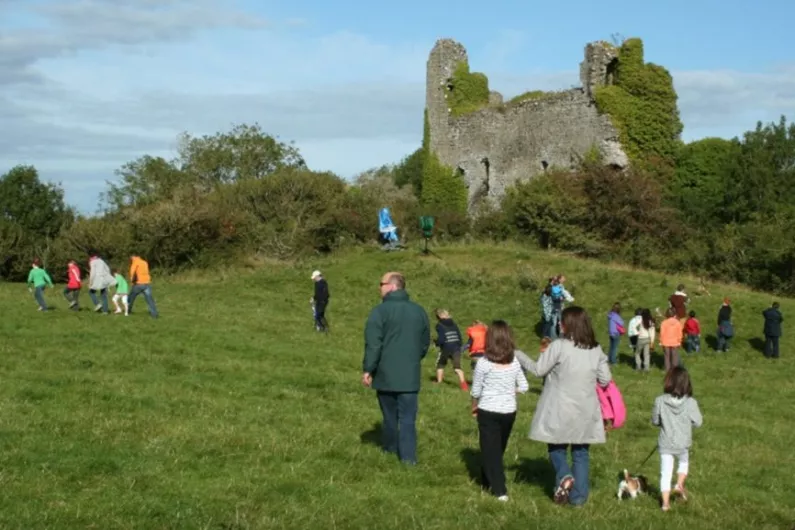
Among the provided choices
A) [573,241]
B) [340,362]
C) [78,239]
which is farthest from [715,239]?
[78,239]

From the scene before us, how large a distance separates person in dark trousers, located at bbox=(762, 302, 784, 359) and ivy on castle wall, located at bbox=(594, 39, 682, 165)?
1846 centimetres

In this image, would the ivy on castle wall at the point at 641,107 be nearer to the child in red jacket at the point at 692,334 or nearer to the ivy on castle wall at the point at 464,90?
the ivy on castle wall at the point at 464,90

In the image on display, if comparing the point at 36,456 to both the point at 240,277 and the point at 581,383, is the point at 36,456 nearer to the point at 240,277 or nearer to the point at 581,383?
the point at 581,383

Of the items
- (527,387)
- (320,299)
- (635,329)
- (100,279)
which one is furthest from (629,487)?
(100,279)

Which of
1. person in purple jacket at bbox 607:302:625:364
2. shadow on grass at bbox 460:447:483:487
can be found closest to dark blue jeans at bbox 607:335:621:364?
person in purple jacket at bbox 607:302:625:364

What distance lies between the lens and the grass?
27.6 feet

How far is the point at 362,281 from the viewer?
3419 centimetres

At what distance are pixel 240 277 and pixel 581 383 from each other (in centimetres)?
2902

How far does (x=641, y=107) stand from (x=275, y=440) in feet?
114

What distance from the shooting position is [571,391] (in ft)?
29.3

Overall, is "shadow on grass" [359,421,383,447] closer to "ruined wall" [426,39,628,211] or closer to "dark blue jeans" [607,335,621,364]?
"dark blue jeans" [607,335,621,364]

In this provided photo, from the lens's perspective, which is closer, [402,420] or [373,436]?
[402,420]

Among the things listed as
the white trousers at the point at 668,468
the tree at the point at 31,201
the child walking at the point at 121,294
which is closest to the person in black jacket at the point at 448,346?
the white trousers at the point at 668,468

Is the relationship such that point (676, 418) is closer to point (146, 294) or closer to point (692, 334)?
point (146, 294)
